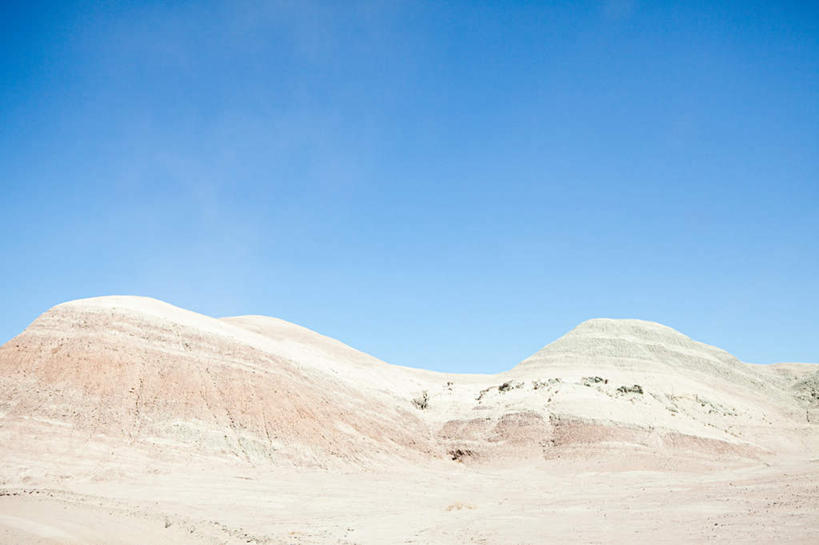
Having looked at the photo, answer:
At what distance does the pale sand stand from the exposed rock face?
14 centimetres

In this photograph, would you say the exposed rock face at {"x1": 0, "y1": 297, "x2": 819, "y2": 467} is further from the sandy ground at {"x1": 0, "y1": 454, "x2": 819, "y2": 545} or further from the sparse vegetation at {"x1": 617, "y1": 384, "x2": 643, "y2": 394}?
the sandy ground at {"x1": 0, "y1": 454, "x2": 819, "y2": 545}

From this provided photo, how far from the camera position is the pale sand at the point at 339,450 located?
18016 mm

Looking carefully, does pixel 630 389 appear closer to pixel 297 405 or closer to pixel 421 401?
pixel 421 401

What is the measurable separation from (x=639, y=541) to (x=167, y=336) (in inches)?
1311

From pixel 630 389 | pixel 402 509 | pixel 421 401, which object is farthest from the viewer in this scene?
pixel 421 401

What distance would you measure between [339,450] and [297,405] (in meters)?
4.37

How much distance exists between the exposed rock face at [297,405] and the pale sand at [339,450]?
141 mm

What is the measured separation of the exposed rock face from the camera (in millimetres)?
32875

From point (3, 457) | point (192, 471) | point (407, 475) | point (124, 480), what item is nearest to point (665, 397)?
point (407, 475)

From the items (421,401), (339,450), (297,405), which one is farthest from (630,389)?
(297,405)

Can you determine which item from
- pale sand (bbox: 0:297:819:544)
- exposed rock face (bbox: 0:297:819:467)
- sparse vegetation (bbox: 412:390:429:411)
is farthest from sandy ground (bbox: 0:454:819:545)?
sparse vegetation (bbox: 412:390:429:411)

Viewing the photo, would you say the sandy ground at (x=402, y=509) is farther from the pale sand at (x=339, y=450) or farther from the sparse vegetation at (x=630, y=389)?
the sparse vegetation at (x=630, y=389)

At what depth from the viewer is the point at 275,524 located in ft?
66.3

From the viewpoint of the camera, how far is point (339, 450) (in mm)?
37312
